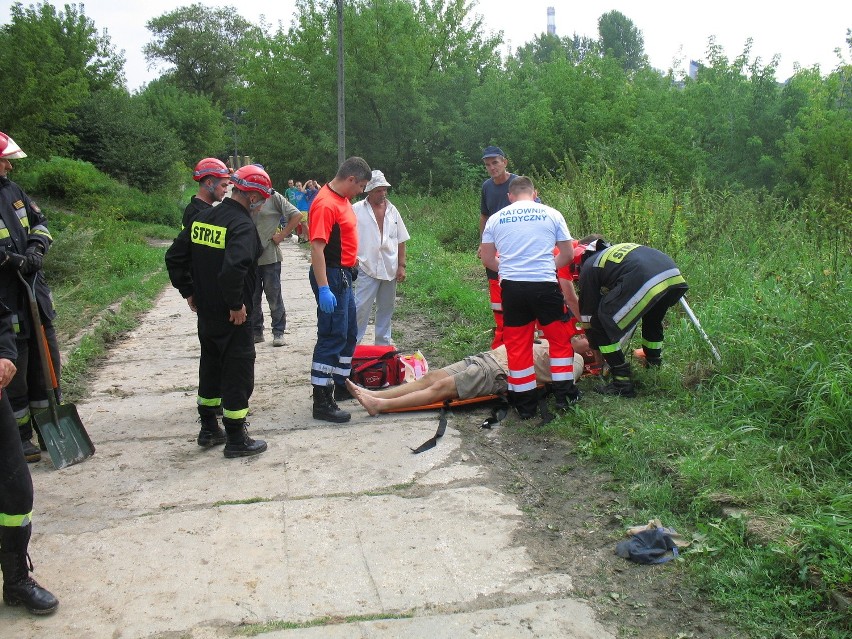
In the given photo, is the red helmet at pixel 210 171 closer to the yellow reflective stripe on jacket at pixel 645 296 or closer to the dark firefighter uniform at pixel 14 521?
the dark firefighter uniform at pixel 14 521

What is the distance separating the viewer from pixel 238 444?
562 cm

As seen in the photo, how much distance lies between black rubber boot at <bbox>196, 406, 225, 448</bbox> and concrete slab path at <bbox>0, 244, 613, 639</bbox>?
8 centimetres

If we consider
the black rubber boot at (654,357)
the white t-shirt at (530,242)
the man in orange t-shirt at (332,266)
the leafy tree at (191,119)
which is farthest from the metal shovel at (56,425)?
the leafy tree at (191,119)

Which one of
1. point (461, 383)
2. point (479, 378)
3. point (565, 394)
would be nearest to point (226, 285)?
point (461, 383)

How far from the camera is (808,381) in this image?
5039 millimetres

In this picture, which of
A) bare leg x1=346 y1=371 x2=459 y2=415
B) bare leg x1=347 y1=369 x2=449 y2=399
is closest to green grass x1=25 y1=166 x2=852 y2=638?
bare leg x1=346 y1=371 x2=459 y2=415

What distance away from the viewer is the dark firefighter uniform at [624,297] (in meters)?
6.20

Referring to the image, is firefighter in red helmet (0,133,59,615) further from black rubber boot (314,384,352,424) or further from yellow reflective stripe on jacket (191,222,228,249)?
black rubber boot (314,384,352,424)

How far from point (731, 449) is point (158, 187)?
30.2 m

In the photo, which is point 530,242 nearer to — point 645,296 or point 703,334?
point 645,296

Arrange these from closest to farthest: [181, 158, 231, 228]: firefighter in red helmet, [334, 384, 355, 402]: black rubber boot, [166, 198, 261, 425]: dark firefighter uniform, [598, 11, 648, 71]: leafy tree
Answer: [166, 198, 261, 425]: dark firefighter uniform < [181, 158, 231, 228]: firefighter in red helmet < [334, 384, 355, 402]: black rubber boot < [598, 11, 648, 71]: leafy tree

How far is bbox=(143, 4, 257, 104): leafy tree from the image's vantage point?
231 ft

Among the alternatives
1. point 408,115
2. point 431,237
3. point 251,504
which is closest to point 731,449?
point 251,504

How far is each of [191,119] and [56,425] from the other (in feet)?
141
